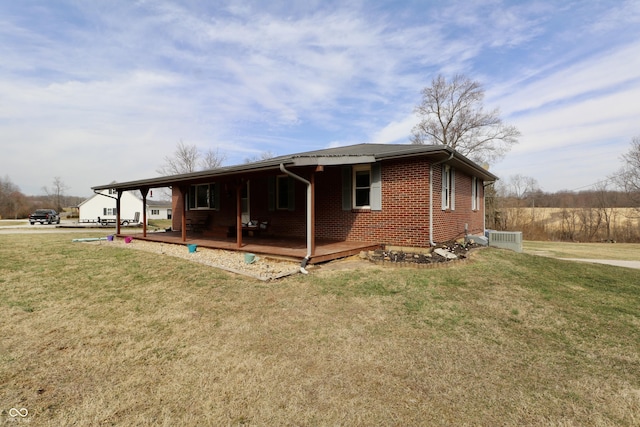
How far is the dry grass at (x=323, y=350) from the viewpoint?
252 centimetres

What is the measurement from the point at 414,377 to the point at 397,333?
0.97 m

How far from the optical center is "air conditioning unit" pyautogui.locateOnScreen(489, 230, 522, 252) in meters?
10.7

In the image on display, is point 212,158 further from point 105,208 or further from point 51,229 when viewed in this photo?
point 51,229

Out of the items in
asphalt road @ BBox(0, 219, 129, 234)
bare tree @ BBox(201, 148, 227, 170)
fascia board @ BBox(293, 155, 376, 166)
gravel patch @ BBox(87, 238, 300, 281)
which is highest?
bare tree @ BBox(201, 148, 227, 170)

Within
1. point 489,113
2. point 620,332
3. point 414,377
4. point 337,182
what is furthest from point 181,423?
point 489,113

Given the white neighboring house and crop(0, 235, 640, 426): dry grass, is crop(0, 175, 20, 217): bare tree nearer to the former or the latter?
the white neighboring house

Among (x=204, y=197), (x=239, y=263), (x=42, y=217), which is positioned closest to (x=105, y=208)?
(x=42, y=217)

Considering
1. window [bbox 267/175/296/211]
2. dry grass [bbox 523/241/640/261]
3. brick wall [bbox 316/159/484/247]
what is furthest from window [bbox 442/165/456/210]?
dry grass [bbox 523/241/640/261]

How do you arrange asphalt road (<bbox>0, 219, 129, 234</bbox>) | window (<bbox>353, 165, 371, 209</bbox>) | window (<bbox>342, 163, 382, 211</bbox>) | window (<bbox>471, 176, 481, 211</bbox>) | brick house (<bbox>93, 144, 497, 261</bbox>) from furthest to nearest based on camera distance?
asphalt road (<bbox>0, 219, 129, 234</bbox>)
window (<bbox>471, 176, 481, 211</bbox>)
window (<bbox>353, 165, 371, 209</bbox>)
window (<bbox>342, 163, 382, 211</bbox>)
brick house (<bbox>93, 144, 497, 261</bbox>)

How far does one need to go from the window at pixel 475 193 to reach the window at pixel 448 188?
9.86 ft

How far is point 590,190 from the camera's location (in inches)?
1118
